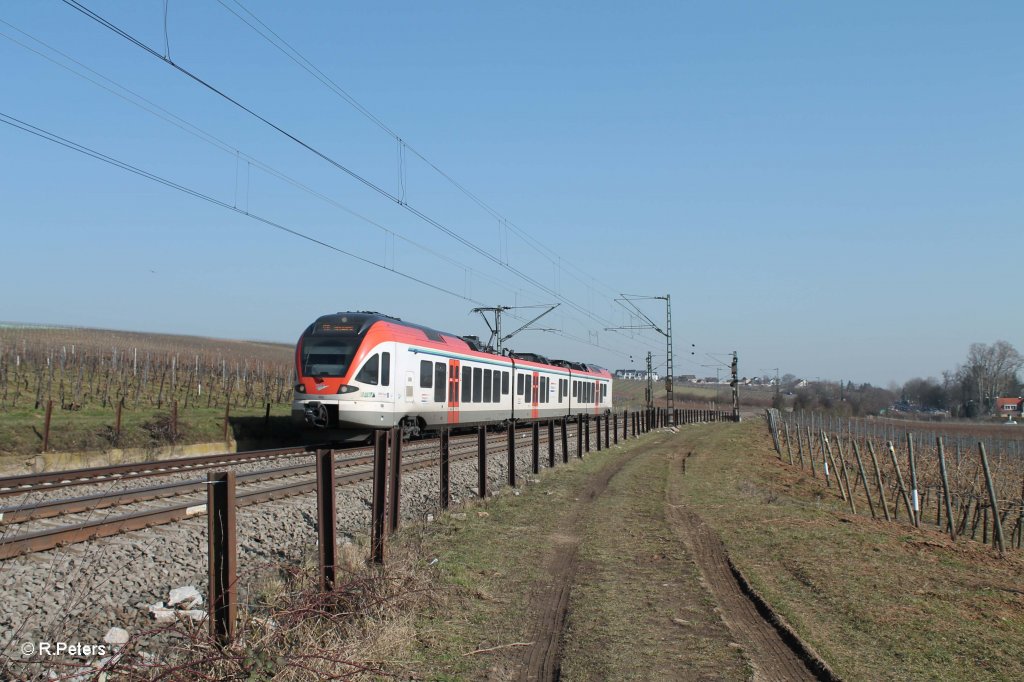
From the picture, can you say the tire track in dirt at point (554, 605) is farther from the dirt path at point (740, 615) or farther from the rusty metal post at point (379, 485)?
the rusty metal post at point (379, 485)

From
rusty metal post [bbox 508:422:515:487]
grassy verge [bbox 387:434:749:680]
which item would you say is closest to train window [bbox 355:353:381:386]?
rusty metal post [bbox 508:422:515:487]

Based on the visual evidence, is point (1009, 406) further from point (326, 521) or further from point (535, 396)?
point (326, 521)

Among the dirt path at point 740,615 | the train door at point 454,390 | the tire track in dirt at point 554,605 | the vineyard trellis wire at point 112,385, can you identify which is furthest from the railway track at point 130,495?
the vineyard trellis wire at point 112,385

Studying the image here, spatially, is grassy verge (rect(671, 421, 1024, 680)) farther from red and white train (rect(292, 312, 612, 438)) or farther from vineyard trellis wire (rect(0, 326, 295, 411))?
vineyard trellis wire (rect(0, 326, 295, 411))

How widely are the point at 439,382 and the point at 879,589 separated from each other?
16.6m

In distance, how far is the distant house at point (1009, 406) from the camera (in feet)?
369

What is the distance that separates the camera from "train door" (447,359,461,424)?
79.6 feet

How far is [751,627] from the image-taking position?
6367 millimetres

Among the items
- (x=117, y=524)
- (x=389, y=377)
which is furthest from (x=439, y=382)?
(x=117, y=524)

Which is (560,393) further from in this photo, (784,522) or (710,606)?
(710,606)

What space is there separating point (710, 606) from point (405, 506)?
5775mm

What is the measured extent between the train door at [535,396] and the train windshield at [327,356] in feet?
45.1

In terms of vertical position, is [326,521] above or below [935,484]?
above

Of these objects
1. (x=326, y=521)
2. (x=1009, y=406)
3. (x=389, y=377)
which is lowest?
(x=1009, y=406)
